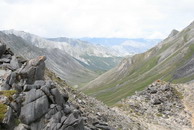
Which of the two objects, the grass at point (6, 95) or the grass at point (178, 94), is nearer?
the grass at point (6, 95)

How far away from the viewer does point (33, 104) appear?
2900cm

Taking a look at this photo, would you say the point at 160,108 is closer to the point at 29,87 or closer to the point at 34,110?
the point at 29,87

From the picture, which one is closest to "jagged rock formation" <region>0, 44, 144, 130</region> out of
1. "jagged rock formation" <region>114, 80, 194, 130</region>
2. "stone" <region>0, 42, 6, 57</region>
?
"stone" <region>0, 42, 6, 57</region>

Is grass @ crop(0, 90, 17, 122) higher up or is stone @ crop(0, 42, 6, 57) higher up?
stone @ crop(0, 42, 6, 57)

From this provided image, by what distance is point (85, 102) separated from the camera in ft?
158

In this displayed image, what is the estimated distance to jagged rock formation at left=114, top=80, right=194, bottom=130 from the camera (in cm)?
6394

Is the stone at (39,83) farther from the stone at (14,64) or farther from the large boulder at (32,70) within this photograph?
the stone at (14,64)

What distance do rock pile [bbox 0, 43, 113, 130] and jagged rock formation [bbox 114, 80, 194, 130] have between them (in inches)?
1206

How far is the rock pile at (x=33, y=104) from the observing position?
28.3m

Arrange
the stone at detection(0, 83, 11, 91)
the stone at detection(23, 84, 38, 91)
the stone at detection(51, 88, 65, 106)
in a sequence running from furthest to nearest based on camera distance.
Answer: the stone at detection(0, 83, 11, 91), the stone at detection(51, 88, 65, 106), the stone at detection(23, 84, 38, 91)

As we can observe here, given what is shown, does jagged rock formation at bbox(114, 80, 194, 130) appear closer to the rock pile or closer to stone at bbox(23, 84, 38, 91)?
the rock pile

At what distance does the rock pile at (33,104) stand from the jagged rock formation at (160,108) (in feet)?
100

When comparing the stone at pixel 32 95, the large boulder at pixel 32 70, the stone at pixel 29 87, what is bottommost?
the stone at pixel 32 95

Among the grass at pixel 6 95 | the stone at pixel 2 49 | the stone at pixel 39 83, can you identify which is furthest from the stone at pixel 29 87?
the stone at pixel 2 49
